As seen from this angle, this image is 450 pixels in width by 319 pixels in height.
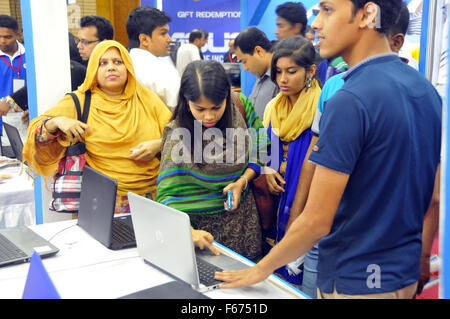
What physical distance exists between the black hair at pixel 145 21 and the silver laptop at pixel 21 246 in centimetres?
143

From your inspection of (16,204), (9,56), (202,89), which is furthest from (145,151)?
(9,56)

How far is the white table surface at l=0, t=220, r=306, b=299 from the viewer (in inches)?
54.1

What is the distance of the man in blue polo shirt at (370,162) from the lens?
1058 mm

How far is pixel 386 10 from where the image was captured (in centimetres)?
110

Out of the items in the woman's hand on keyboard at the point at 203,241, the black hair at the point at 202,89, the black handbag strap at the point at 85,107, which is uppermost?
the black hair at the point at 202,89

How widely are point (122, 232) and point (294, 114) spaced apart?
0.97 metres

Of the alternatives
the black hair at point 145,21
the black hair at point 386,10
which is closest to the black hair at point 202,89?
the black hair at point 386,10

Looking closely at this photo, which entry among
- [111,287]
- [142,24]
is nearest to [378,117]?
[111,287]

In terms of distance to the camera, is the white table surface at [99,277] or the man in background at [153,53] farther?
the man in background at [153,53]

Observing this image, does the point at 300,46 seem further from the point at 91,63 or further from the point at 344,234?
the point at 344,234

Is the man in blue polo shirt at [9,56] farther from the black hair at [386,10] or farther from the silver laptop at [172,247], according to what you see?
the black hair at [386,10]

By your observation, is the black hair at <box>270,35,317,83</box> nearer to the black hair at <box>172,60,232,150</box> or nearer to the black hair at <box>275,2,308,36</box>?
the black hair at <box>172,60,232,150</box>

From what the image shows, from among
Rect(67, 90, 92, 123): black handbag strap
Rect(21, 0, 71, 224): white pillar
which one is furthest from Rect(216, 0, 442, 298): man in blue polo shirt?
Rect(21, 0, 71, 224): white pillar

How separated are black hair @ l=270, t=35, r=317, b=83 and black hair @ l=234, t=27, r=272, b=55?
83cm
